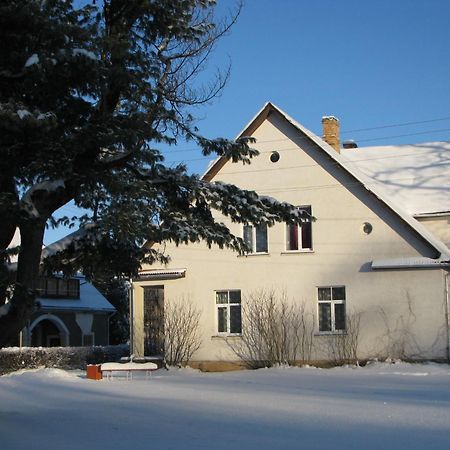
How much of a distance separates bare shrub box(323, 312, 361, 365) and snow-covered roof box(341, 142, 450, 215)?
14.3ft

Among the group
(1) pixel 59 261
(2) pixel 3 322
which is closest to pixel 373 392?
(1) pixel 59 261

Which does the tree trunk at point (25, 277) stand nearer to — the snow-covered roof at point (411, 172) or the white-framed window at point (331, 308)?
the white-framed window at point (331, 308)

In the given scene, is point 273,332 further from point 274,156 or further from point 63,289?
point 63,289

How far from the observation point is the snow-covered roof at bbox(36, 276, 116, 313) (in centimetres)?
3753

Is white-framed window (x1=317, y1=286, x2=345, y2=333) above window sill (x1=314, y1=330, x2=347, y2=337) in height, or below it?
above

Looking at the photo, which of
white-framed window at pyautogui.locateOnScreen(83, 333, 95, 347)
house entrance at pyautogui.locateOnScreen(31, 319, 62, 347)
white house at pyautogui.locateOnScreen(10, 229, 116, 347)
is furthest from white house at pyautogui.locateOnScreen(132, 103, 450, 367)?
house entrance at pyautogui.locateOnScreen(31, 319, 62, 347)

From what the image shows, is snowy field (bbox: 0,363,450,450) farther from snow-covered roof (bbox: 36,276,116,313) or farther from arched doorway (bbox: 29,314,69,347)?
arched doorway (bbox: 29,314,69,347)

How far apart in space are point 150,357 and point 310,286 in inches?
266

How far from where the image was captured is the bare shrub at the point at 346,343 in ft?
76.7

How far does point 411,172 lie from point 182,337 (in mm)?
10851

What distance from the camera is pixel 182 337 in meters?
25.6

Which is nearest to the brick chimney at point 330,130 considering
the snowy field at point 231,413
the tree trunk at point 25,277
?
the snowy field at point 231,413

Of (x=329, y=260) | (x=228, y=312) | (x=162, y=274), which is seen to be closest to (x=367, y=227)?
(x=329, y=260)

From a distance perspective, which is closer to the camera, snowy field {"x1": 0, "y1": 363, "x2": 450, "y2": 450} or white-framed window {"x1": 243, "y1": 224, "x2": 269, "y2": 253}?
snowy field {"x1": 0, "y1": 363, "x2": 450, "y2": 450}
